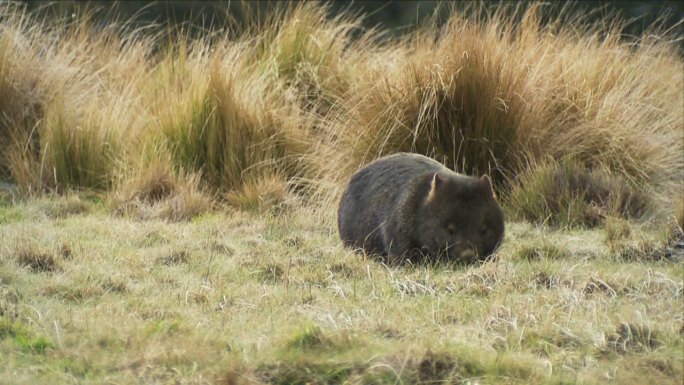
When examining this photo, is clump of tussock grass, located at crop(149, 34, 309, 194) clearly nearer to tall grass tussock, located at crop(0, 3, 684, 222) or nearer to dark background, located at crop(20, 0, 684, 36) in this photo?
tall grass tussock, located at crop(0, 3, 684, 222)

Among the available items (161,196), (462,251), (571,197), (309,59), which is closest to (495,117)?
(571,197)

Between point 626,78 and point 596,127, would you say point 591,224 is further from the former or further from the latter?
point 626,78

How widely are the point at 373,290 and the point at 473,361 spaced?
1.26m

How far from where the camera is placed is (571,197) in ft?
25.3

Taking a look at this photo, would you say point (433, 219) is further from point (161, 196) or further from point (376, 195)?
point (161, 196)

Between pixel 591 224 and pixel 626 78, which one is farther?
pixel 626 78

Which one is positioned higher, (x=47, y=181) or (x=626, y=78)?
(x=626, y=78)

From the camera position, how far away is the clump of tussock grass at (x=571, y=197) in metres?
7.60

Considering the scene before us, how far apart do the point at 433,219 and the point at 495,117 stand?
2.16 meters

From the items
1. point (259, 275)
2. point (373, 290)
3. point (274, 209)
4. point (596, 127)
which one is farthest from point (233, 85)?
point (373, 290)

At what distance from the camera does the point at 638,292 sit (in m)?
5.47

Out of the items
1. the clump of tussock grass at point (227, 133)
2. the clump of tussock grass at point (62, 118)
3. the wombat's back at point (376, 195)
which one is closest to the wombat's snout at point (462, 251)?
the wombat's back at point (376, 195)

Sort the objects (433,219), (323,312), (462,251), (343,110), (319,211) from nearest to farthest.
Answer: (323,312) < (462,251) < (433,219) < (319,211) < (343,110)

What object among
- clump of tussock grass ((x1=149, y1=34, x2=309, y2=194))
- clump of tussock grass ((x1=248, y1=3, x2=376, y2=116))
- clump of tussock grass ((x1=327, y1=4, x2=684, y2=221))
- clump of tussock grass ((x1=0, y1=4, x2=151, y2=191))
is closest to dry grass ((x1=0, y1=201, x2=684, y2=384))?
clump of tussock grass ((x1=327, y1=4, x2=684, y2=221))
